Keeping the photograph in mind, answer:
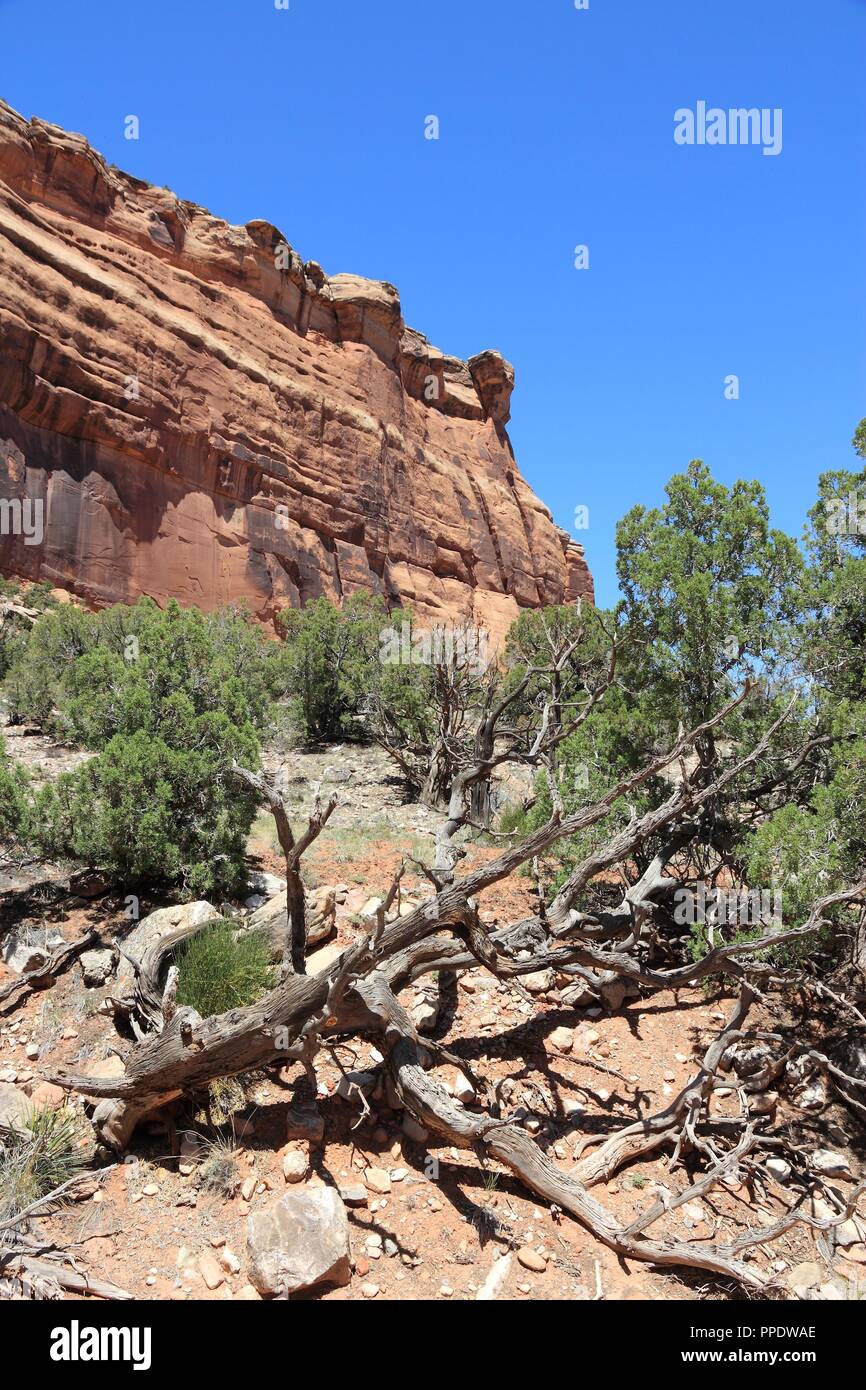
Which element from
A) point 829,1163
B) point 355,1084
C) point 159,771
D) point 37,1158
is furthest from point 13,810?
point 829,1163

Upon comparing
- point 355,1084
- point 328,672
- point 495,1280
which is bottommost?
point 495,1280

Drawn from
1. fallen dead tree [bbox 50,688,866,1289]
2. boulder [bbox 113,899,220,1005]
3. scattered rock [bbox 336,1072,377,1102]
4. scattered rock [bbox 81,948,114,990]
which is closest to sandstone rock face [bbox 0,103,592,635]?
scattered rock [bbox 81,948,114,990]

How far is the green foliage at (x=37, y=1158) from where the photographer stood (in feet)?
15.4

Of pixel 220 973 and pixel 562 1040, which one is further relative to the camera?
pixel 562 1040

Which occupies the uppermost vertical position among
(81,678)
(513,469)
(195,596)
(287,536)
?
(513,469)

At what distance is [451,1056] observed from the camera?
553 centimetres

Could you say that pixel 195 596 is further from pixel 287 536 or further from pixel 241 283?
pixel 241 283

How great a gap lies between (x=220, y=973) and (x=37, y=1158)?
170 centimetres

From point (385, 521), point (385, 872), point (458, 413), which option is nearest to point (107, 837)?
point (385, 872)

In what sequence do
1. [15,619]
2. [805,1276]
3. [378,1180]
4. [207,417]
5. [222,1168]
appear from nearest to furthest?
[805,1276] → [222,1168] → [378,1180] → [15,619] → [207,417]

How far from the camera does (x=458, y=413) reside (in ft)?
190

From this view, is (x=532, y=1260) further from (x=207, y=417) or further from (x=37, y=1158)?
(x=207, y=417)

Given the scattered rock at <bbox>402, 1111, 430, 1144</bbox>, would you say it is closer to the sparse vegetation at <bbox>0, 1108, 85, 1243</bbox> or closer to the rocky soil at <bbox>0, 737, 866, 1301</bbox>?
the rocky soil at <bbox>0, 737, 866, 1301</bbox>

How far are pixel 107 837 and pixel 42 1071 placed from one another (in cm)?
263
